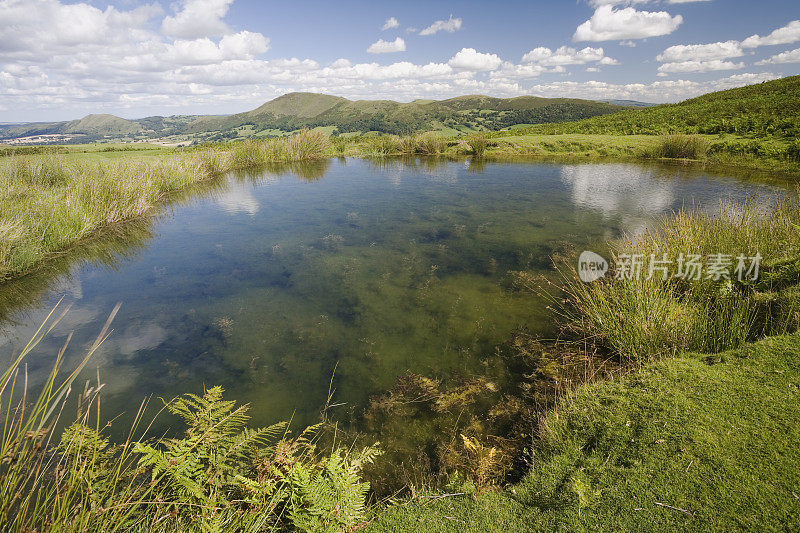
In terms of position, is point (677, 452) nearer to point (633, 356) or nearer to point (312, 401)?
point (633, 356)

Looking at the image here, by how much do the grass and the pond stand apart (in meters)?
1.44

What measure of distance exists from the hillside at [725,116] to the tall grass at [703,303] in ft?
55.3

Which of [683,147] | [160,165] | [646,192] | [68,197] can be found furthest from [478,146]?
[68,197]

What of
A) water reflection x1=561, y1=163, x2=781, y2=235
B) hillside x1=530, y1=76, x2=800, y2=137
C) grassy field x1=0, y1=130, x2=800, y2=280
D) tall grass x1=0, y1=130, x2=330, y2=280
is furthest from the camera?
hillside x1=530, y1=76, x2=800, y2=137

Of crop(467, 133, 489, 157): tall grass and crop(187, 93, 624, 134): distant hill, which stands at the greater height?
crop(187, 93, 624, 134): distant hill

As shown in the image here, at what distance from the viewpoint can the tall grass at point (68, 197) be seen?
6.64 meters

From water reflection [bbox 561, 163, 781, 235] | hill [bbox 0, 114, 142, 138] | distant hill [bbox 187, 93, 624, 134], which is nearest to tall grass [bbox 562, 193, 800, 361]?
water reflection [bbox 561, 163, 781, 235]

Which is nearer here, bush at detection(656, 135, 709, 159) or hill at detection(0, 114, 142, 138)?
bush at detection(656, 135, 709, 159)

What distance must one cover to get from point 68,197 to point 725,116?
31.3 m

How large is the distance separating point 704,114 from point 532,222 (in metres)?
22.1

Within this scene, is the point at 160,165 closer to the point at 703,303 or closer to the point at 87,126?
the point at 703,303

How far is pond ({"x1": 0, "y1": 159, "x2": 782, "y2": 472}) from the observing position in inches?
168

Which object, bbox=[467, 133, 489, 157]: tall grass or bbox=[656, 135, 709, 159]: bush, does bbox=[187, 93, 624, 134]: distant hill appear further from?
bbox=[656, 135, 709, 159]: bush

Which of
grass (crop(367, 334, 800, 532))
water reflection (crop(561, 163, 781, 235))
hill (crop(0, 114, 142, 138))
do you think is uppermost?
hill (crop(0, 114, 142, 138))
